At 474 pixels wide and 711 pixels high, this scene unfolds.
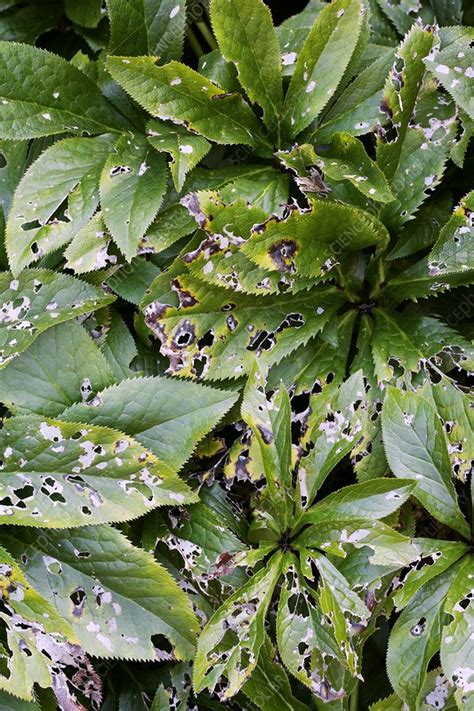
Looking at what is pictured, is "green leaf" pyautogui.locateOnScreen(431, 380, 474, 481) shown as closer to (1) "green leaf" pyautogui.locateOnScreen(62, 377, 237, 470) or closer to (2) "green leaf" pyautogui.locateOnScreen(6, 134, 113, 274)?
(1) "green leaf" pyautogui.locateOnScreen(62, 377, 237, 470)

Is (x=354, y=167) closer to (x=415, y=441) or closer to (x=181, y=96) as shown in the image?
(x=181, y=96)

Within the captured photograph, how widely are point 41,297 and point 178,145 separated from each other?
0.43 m

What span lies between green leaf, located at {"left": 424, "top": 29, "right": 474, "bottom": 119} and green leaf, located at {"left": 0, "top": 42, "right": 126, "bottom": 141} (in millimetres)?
694

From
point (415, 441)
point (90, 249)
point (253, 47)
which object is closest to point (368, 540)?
point (415, 441)

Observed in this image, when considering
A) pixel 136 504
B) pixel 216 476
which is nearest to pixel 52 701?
pixel 136 504

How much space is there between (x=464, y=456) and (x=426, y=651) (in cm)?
36

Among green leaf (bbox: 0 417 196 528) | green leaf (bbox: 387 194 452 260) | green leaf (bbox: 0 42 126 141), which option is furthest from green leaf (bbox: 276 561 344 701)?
green leaf (bbox: 0 42 126 141)

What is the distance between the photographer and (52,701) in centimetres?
140

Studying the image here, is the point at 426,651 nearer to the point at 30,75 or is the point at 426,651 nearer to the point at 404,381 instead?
the point at 404,381

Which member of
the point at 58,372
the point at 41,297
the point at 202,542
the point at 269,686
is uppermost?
the point at 41,297

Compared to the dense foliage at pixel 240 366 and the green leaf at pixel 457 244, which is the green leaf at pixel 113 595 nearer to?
the dense foliage at pixel 240 366

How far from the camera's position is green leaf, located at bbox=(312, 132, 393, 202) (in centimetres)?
137

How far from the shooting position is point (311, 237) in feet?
4.60

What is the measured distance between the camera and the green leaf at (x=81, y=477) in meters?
1.34
